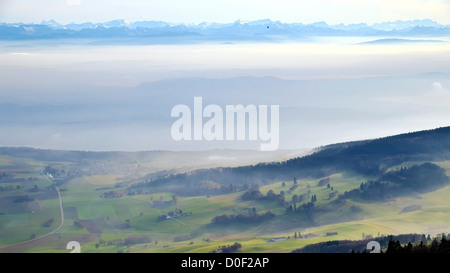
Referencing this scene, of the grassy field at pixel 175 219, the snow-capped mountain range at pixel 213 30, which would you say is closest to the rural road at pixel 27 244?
the grassy field at pixel 175 219

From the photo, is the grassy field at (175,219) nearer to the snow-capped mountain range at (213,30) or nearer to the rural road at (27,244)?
the rural road at (27,244)

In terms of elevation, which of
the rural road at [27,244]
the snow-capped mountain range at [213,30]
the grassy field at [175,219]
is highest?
the snow-capped mountain range at [213,30]

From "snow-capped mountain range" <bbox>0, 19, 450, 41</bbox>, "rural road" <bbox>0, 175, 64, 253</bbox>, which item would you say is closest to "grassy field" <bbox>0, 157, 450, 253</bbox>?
"rural road" <bbox>0, 175, 64, 253</bbox>

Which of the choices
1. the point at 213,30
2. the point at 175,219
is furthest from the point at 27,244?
the point at 213,30

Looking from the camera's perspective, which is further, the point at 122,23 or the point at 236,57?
the point at 236,57

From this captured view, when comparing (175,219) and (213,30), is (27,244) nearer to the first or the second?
(175,219)

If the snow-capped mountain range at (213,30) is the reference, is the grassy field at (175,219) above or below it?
below

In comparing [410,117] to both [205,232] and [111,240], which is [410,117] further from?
[111,240]

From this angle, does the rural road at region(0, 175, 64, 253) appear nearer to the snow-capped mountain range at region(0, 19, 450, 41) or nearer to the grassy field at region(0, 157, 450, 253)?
the grassy field at region(0, 157, 450, 253)

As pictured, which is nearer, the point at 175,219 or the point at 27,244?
the point at 27,244

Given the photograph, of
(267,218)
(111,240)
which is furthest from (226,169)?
(111,240)

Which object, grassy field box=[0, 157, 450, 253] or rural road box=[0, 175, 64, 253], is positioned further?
grassy field box=[0, 157, 450, 253]
